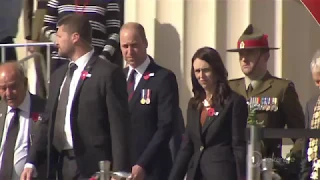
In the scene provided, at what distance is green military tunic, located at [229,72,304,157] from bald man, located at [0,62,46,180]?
1.66 metres

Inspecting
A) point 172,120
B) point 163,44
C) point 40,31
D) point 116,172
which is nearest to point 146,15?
point 163,44

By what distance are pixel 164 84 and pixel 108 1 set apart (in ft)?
4.49

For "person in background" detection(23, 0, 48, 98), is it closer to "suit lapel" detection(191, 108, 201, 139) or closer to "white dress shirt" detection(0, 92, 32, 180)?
"white dress shirt" detection(0, 92, 32, 180)

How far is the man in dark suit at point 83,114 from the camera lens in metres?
7.07

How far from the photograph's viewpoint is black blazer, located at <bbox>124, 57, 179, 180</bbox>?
7.73 metres

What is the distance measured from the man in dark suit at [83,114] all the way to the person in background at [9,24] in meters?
2.62

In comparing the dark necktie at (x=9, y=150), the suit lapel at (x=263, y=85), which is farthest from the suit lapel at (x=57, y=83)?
the suit lapel at (x=263, y=85)

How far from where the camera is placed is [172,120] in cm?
775

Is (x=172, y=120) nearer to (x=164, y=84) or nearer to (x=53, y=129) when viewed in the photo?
(x=164, y=84)

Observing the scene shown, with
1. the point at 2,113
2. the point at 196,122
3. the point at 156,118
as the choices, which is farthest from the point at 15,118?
the point at 196,122

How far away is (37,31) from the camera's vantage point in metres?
9.58

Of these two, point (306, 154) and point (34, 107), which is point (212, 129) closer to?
point (306, 154)

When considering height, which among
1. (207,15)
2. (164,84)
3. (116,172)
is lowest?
(116,172)

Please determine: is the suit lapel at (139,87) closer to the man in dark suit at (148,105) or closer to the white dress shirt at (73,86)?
the man in dark suit at (148,105)
